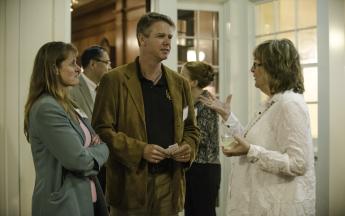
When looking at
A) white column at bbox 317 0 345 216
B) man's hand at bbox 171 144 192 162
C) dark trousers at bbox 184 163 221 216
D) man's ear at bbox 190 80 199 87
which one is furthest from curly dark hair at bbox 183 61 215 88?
man's hand at bbox 171 144 192 162

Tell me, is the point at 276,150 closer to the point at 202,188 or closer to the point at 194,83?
the point at 202,188

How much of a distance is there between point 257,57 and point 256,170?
51 cm

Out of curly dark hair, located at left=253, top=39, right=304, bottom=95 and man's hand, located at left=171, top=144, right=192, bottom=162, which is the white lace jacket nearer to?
curly dark hair, located at left=253, top=39, right=304, bottom=95

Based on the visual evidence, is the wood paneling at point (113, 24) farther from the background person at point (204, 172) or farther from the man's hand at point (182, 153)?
the man's hand at point (182, 153)

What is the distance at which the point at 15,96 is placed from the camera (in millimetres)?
3588

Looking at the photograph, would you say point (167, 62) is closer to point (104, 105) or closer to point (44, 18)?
→ point (44, 18)

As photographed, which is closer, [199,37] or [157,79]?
[157,79]

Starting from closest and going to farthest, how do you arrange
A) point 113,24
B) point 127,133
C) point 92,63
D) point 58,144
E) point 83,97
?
point 58,144, point 127,133, point 83,97, point 92,63, point 113,24

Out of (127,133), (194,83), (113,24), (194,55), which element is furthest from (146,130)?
(113,24)

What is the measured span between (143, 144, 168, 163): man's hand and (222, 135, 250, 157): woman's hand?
1.12 ft

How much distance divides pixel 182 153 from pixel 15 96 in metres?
1.73

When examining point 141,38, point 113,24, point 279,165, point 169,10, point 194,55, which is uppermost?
point 113,24

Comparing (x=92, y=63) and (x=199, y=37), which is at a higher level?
(x=199, y=37)

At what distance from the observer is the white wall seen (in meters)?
3.56
